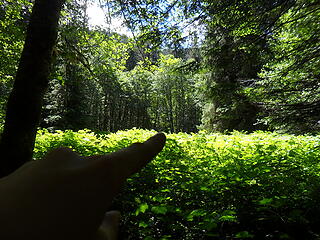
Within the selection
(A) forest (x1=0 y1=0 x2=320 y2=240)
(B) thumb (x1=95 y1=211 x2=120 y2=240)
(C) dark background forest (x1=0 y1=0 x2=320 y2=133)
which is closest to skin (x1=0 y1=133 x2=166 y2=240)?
(B) thumb (x1=95 y1=211 x2=120 y2=240)

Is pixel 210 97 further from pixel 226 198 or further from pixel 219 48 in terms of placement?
pixel 226 198

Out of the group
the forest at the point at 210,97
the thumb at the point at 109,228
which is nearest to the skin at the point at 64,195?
the thumb at the point at 109,228

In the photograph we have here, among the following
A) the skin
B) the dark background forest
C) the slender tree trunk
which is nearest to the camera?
the skin

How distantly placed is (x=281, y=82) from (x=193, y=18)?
2.71 metres

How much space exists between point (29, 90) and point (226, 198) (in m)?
2.98

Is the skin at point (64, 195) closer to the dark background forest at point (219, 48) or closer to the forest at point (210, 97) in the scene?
the forest at point (210, 97)

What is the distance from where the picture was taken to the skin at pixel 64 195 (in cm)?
36

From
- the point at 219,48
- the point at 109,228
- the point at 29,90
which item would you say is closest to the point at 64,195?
the point at 109,228

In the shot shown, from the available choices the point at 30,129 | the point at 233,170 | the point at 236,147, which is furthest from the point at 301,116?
the point at 30,129

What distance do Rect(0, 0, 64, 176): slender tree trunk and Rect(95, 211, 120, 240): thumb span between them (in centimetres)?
192

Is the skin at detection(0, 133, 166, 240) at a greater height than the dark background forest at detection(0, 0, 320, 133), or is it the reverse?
the dark background forest at detection(0, 0, 320, 133)

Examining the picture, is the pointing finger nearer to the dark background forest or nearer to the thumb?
the thumb

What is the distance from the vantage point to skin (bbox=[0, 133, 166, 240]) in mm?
358

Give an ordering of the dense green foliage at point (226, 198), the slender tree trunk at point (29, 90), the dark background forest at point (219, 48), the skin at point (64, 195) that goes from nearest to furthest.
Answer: the skin at point (64, 195) < the slender tree trunk at point (29, 90) < the dense green foliage at point (226, 198) < the dark background forest at point (219, 48)
